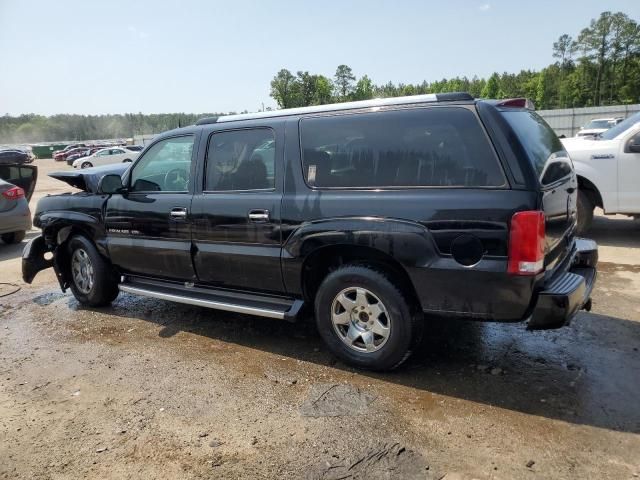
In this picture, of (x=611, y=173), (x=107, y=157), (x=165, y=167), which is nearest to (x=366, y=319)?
(x=165, y=167)

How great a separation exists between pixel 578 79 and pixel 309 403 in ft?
273

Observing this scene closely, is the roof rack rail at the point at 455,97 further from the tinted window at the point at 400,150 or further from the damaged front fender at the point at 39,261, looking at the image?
the damaged front fender at the point at 39,261

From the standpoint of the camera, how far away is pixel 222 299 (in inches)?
169

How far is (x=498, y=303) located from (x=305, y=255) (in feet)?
4.58

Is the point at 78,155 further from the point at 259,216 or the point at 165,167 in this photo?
the point at 259,216

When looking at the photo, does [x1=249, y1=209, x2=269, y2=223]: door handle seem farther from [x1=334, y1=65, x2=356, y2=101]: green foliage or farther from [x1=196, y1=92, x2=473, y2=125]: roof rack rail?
[x1=334, y1=65, x2=356, y2=101]: green foliage

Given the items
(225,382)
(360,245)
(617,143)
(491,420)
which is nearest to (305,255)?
(360,245)

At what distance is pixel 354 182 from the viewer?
11.8 feet

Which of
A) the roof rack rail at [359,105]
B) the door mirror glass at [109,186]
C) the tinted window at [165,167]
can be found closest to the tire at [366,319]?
the roof rack rail at [359,105]

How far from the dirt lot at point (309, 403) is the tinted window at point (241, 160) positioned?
4.59ft

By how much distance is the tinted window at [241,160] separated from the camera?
405 cm

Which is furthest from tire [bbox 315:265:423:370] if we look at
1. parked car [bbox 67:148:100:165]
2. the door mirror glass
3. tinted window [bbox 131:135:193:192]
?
parked car [bbox 67:148:100:165]

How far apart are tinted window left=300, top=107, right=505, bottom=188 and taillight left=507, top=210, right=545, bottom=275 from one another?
0.87 feet

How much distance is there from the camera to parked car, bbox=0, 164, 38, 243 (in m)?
8.84
